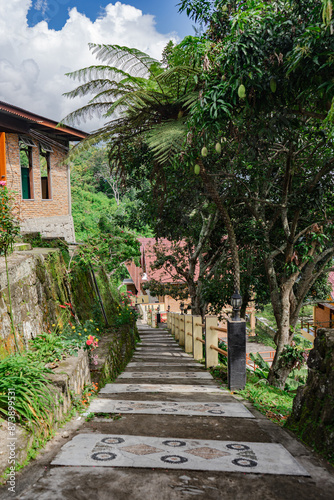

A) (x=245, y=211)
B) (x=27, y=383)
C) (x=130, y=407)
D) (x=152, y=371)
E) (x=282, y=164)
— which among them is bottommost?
(x=152, y=371)

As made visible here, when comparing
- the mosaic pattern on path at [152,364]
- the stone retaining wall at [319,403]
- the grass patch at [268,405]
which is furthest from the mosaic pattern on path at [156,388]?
the mosaic pattern on path at [152,364]

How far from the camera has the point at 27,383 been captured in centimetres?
371

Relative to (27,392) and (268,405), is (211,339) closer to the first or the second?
(268,405)

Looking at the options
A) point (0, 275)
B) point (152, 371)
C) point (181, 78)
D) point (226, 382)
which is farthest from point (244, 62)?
point (152, 371)

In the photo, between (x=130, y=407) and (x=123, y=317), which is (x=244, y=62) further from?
(x=123, y=317)

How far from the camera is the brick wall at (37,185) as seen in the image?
12.1m

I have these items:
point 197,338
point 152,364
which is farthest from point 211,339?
point 152,364

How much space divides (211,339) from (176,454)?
4.89 metres

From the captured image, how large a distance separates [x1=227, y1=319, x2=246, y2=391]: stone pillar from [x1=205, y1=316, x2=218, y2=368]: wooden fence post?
1.60 meters

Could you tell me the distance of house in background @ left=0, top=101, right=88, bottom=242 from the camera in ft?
37.9

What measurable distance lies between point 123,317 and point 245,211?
16.9 feet

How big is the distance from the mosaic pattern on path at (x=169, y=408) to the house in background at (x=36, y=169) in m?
6.78

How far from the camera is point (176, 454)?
341 centimetres

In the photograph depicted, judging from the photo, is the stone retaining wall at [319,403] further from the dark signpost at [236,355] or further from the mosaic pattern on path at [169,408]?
the dark signpost at [236,355]
